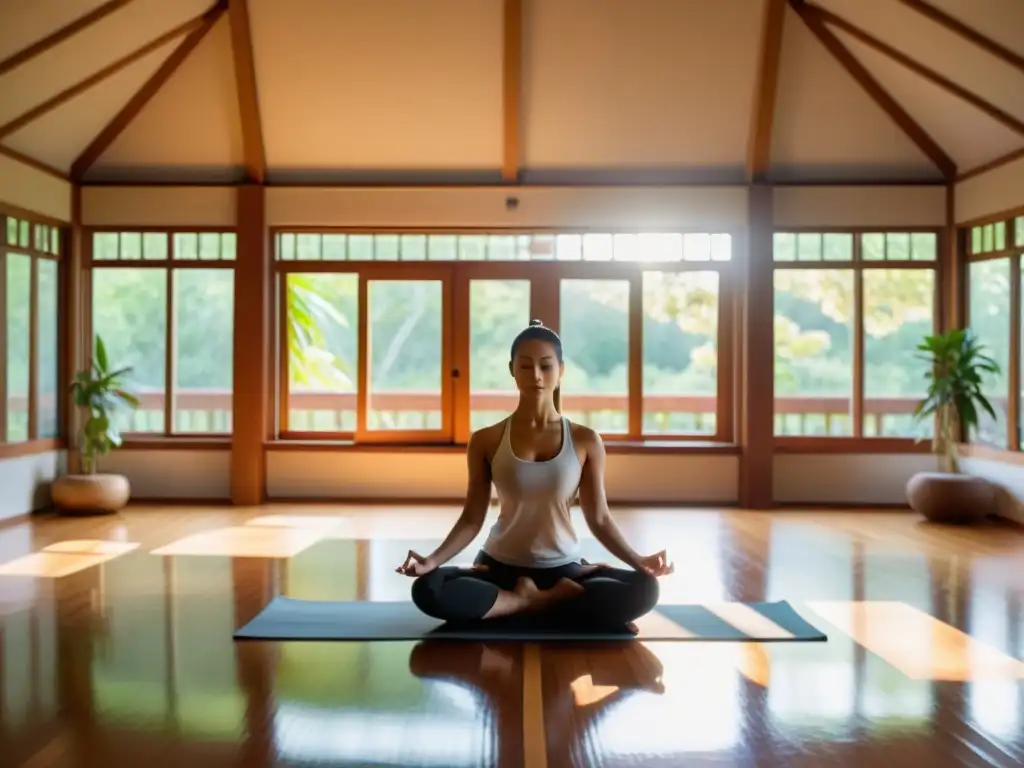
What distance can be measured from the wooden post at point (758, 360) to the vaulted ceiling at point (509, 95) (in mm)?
417

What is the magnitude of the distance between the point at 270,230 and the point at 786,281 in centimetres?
417

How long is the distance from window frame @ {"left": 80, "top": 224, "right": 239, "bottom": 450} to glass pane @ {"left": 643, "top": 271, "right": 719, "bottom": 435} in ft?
11.1

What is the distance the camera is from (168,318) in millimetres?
8492

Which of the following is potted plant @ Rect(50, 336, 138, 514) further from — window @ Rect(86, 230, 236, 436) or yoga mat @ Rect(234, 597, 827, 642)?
yoga mat @ Rect(234, 597, 827, 642)

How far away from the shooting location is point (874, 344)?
8375 mm

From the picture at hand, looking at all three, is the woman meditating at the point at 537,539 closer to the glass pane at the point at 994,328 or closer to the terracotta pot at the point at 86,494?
the terracotta pot at the point at 86,494

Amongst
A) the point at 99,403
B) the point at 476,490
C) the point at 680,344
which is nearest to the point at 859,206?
the point at 680,344

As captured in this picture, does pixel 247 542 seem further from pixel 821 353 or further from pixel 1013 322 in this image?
pixel 1013 322

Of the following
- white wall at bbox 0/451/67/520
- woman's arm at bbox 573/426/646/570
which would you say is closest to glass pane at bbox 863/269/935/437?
woman's arm at bbox 573/426/646/570

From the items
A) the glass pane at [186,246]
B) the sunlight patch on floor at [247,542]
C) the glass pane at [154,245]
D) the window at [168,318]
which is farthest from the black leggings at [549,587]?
the glass pane at [154,245]

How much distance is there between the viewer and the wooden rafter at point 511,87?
738 centimetres

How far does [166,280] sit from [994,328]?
251 inches

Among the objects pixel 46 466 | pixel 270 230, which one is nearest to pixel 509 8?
pixel 270 230

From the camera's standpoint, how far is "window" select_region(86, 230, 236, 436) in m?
8.49
